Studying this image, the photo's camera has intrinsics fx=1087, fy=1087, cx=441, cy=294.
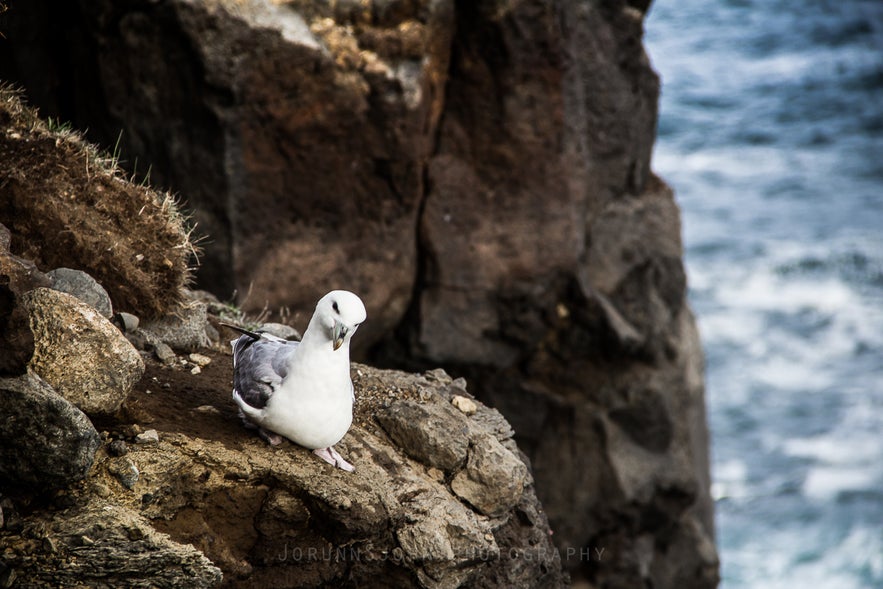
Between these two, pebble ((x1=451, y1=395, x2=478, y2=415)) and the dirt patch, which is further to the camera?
pebble ((x1=451, y1=395, x2=478, y2=415))

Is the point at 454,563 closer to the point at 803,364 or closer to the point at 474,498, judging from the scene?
the point at 474,498

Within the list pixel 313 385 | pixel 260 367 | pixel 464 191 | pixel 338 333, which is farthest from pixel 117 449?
pixel 464 191

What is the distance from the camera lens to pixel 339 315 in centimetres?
428

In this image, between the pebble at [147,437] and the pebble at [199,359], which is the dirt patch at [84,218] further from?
the pebble at [147,437]

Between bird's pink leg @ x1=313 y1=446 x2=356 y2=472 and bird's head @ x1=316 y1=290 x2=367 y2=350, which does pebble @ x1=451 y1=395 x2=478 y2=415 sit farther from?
bird's head @ x1=316 y1=290 x2=367 y2=350

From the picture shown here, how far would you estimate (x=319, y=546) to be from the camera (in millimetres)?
4562

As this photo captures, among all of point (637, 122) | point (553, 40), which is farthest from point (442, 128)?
point (637, 122)

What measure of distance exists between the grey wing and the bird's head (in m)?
0.28

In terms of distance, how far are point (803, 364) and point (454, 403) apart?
13.9 m

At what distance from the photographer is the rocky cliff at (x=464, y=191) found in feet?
28.4

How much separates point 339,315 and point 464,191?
5379 mm

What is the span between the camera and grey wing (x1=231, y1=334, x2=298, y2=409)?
4371 mm

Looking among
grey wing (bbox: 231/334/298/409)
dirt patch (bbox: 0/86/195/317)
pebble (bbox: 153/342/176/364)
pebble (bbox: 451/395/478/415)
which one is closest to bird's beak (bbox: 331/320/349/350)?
grey wing (bbox: 231/334/298/409)

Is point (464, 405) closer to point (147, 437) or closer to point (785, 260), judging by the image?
point (147, 437)
